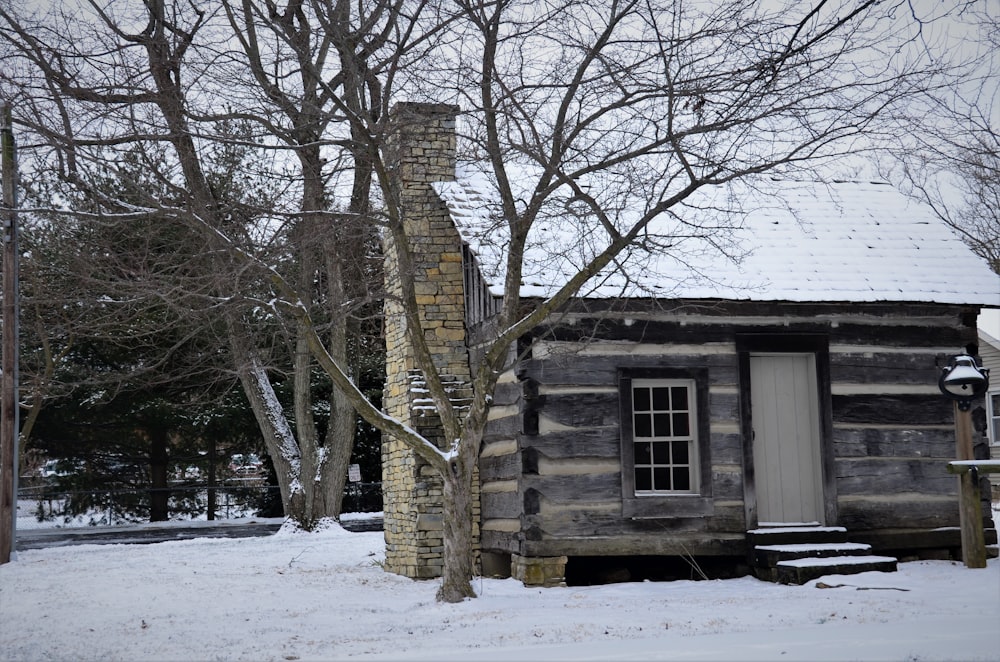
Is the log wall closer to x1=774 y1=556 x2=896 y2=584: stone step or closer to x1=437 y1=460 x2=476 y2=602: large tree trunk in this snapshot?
x1=774 y1=556 x2=896 y2=584: stone step

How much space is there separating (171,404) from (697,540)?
18.6 metres

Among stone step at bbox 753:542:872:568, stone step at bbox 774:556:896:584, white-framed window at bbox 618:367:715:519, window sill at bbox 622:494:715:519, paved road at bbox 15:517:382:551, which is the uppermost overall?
white-framed window at bbox 618:367:715:519

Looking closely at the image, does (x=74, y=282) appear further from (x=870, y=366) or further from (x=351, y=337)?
(x=870, y=366)

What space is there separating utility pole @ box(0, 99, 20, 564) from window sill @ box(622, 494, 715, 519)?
10849 mm

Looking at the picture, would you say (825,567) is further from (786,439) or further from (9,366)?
(9,366)

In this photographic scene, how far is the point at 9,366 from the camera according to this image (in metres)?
17.5

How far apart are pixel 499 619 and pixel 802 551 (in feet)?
13.5

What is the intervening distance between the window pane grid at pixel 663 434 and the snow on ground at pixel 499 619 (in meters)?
1.26

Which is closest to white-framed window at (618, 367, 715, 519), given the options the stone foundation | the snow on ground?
the snow on ground

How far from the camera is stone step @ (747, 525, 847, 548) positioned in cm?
1255

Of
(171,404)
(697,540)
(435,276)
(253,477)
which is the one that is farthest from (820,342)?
(253,477)

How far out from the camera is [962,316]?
45.5ft

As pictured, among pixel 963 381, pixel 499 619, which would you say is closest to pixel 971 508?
pixel 963 381

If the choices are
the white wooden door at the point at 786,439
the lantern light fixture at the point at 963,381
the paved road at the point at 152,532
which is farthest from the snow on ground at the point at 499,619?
the paved road at the point at 152,532
